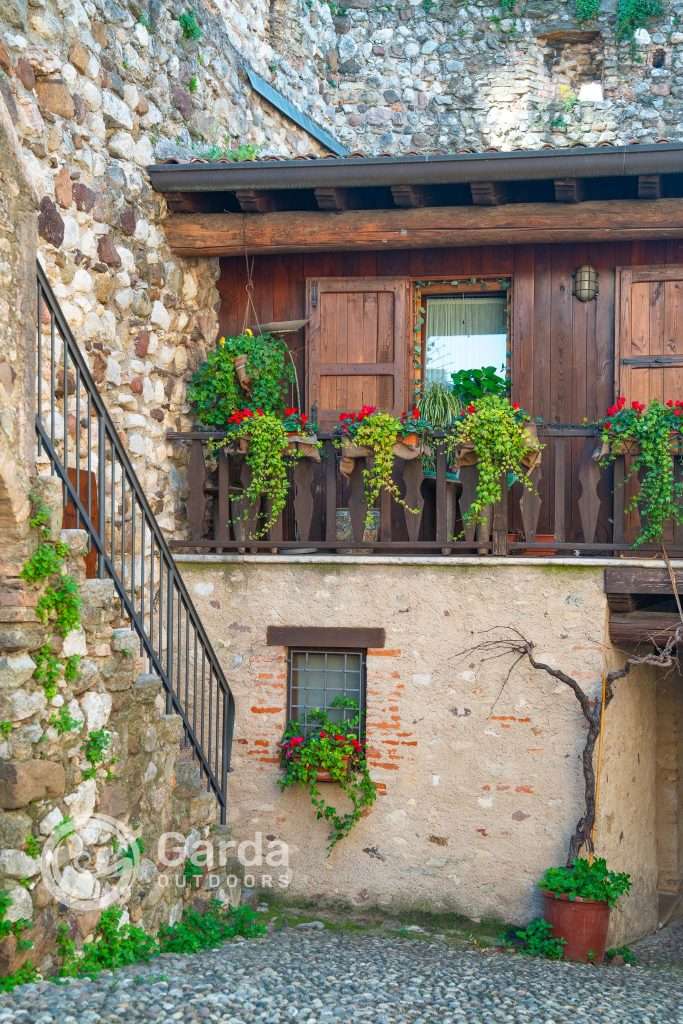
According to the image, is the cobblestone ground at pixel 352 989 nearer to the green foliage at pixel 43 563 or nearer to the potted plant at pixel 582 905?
the potted plant at pixel 582 905

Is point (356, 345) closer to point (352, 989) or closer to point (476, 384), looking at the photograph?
point (476, 384)

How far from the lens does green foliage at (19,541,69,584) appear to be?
16.0 feet

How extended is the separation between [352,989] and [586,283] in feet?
17.6

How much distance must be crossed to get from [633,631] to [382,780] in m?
1.92

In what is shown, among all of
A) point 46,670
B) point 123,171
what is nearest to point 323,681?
point 46,670

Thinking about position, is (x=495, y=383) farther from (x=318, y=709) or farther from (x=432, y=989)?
(x=432, y=989)

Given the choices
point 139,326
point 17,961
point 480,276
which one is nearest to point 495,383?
point 480,276

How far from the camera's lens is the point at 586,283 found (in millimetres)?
8719

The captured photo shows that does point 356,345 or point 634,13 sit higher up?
point 634,13

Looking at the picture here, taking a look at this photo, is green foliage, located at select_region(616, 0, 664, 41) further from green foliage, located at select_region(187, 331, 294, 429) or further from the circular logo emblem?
the circular logo emblem

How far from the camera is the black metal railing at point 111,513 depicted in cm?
543

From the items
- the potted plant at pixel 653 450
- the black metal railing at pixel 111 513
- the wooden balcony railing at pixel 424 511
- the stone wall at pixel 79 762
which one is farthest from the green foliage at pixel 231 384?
the stone wall at pixel 79 762

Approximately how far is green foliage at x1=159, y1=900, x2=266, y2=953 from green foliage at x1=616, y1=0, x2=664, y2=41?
10.6 metres

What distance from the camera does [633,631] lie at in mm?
7602
